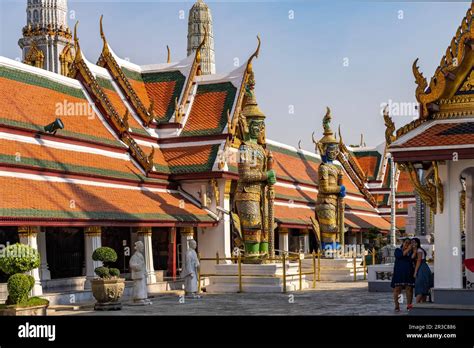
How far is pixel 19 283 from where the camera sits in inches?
631

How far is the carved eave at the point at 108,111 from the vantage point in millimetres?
29828

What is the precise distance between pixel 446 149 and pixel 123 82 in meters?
20.0

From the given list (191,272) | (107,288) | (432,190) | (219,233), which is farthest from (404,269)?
(219,233)

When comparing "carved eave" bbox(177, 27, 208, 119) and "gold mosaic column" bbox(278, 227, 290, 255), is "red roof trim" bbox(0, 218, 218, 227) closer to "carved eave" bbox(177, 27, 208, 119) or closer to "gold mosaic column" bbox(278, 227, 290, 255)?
"carved eave" bbox(177, 27, 208, 119)

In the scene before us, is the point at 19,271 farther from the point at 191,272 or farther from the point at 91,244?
the point at 91,244

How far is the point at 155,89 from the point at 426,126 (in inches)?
812

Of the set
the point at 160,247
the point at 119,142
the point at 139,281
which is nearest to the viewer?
the point at 139,281

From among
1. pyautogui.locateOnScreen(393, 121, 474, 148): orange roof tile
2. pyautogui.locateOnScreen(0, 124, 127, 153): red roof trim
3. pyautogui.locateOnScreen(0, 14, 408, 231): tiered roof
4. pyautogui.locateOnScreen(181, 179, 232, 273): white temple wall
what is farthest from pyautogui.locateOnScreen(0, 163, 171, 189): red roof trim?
pyautogui.locateOnScreen(393, 121, 474, 148): orange roof tile

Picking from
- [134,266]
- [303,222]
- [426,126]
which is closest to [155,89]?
[303,222]

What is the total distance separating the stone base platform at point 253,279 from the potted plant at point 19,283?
9309mm

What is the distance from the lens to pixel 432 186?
1543 centimetres

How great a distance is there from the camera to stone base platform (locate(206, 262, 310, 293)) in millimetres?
24922

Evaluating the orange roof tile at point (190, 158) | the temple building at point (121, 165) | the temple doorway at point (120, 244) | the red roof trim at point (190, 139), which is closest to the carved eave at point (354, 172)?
the temple building at point (121, 165)

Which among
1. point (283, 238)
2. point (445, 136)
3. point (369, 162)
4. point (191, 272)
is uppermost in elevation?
point (369, 162)
